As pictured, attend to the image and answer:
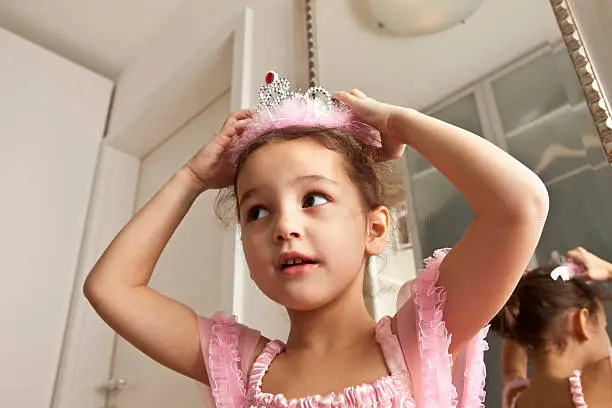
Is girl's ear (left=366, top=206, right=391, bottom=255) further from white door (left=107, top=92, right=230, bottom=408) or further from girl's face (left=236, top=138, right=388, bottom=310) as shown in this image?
white door (left=107, top=92, right=230, bottom=408)

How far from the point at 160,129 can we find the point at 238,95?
62 cm

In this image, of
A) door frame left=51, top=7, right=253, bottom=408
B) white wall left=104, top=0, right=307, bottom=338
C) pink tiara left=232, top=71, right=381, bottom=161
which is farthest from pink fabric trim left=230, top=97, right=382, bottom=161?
door frame left=51, top=7, right=253, bottom=408

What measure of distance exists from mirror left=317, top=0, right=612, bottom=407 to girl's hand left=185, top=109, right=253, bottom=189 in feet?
0.87

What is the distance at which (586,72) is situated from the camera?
704 mm

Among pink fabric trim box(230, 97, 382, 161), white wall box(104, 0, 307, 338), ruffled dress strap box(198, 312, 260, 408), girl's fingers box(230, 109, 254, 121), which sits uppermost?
white wall box(104, 0, 307, 338)

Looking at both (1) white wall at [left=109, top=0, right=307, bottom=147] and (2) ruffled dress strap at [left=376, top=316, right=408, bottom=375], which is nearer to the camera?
(2) ruffled dress strap at [left=376, top=316, right=408, bottom=375]

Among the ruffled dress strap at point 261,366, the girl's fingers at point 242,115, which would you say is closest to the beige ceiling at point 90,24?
the girl's fingers at point 242,115

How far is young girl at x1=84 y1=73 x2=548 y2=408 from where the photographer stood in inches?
19.4

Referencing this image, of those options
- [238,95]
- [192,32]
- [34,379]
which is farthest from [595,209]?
[34,379]

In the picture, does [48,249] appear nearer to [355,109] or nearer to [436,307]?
[355,109]

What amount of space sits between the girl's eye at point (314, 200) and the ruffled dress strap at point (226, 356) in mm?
184

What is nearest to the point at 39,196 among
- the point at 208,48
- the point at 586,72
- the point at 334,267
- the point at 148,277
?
the point at 208,48

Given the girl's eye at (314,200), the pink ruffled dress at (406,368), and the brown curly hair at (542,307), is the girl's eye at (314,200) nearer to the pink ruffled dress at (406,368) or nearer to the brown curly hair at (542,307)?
the pink ruffled dress at (406,368)

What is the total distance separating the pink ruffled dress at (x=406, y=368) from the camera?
495 mm
